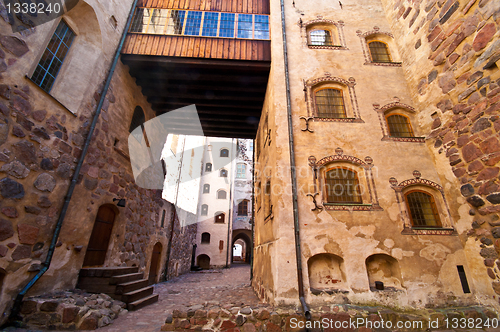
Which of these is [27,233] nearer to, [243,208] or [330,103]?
[330,103]

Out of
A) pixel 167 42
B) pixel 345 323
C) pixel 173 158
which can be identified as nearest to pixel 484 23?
pixel 345 323

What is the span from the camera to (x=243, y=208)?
75.9 feet

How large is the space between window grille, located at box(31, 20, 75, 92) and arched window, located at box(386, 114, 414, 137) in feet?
28.9

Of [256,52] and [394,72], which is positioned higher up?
[256,52]

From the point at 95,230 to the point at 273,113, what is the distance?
5871mm

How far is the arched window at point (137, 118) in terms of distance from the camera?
8.24m

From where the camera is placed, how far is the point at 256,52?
782 centimetres

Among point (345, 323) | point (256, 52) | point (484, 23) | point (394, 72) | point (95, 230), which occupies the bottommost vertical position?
point (345, 323)

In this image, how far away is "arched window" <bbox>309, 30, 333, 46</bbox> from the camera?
8.07 metres

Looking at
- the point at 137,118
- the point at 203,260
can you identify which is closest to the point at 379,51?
the point at 137,118

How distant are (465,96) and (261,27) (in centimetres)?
649

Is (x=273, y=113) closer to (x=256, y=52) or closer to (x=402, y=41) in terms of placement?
(x=256, y=52)

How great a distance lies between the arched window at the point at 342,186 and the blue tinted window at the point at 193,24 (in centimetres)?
656

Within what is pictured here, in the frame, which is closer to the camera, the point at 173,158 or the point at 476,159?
the point at 476,159
